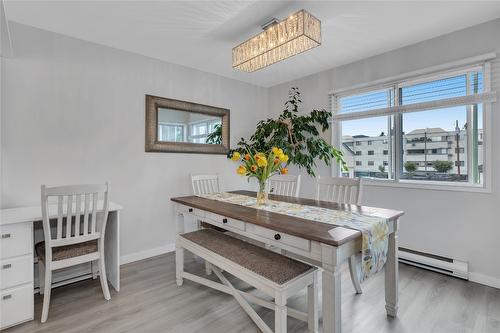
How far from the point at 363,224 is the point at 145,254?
103 inches

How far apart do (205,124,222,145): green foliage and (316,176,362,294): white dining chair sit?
1824 mm

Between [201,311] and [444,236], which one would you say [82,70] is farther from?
[444,236]

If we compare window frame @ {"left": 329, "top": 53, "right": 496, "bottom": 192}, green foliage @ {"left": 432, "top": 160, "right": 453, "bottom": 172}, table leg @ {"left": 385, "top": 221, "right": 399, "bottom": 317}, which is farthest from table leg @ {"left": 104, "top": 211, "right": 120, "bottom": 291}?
green foliage @ {"left": 432, "top": 160, "right": 453, "bottom": 172}

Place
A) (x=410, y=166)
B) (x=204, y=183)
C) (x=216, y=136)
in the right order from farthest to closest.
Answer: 1. (x=216, y=136)
2. (x=204, y=183)
3. (x=410, y=166)

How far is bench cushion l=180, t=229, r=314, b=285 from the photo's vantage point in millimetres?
1522

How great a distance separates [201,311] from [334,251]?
50.6 inches

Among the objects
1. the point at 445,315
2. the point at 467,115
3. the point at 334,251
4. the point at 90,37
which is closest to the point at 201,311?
the point at 334,251

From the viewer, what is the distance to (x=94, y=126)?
2689mm

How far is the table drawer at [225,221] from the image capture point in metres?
1.82

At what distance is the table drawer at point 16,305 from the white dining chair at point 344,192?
2.51m

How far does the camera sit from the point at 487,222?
2.33 metres

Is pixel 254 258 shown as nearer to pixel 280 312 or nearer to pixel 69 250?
pixel 280 312

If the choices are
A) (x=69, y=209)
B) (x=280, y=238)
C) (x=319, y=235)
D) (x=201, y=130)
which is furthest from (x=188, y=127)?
(x=319, y=235)

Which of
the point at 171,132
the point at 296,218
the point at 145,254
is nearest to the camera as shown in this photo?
the point at 296,218
